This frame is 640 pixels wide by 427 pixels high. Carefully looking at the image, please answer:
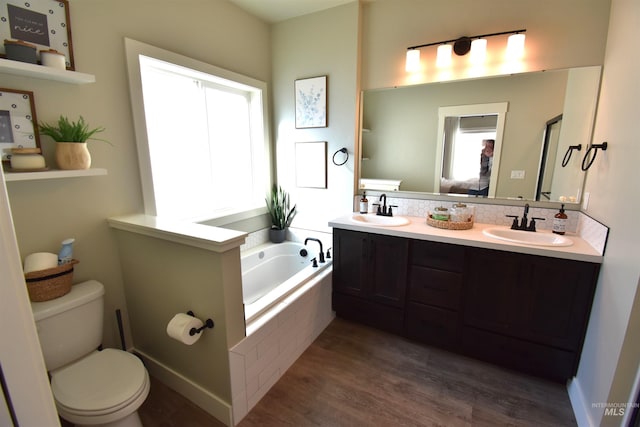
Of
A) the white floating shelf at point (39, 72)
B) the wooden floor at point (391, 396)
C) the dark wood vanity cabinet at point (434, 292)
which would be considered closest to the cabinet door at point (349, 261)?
the dark wood vanity cabinet at point (434, 292)

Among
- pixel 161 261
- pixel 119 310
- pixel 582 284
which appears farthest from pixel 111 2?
pixel 582 284

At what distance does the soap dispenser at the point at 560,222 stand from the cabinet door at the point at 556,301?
428mm

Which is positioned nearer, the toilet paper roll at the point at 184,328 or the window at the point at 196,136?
the toilet paper roll at the point at 184,328

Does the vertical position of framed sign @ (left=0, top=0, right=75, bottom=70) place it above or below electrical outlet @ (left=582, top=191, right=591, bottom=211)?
above

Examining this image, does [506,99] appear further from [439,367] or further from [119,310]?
[119,310]

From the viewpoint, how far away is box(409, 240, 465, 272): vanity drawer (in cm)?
196

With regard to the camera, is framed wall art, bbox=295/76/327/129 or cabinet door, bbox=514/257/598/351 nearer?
cabinet door, bbox=514/257/598/351

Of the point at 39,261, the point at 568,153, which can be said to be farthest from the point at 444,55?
the point at 39,261

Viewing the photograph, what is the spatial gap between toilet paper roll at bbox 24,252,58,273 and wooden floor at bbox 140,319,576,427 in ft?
3.21

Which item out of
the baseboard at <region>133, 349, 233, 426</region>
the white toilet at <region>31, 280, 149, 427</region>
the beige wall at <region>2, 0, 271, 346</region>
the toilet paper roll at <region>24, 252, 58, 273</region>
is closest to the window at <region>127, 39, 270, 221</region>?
the beige wall at <region>2, 0, 271, 346</region>

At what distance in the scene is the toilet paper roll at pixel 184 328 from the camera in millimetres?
1457

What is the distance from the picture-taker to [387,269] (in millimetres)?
2223

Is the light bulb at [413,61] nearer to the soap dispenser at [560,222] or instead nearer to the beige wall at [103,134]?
the soap dispenser at [560,222]

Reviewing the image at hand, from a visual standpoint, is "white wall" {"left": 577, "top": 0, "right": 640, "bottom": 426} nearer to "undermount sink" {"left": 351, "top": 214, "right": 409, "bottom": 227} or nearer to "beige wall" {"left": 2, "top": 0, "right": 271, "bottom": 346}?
"undermount sink" {"left": 351, "top": 214, "right": 409, "bottom": 227}
